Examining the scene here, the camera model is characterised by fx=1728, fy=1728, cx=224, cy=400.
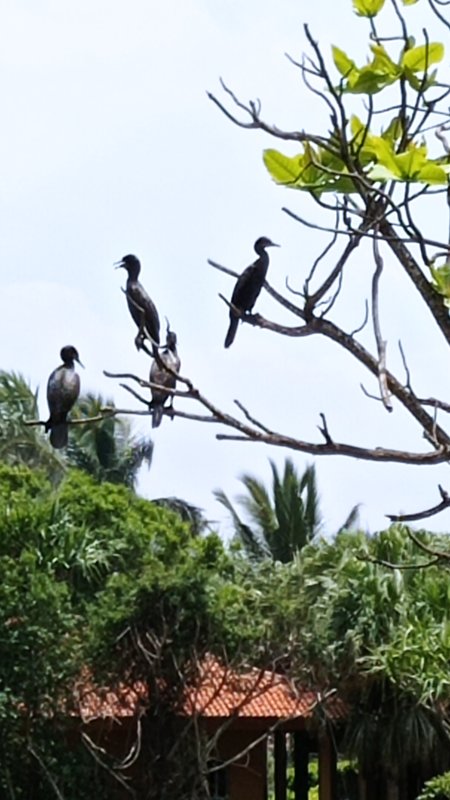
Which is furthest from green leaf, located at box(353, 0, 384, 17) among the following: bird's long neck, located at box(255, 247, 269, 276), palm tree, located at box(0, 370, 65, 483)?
palm tree, located at box(0, 370, 65, 483)

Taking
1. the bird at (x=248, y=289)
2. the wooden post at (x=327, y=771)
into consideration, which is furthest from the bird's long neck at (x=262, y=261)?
the wooden post at (x=327, y=771)

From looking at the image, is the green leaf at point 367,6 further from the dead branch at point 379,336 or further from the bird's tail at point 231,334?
the bird's tail at point 231,334

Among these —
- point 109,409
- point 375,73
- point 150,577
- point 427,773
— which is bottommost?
point 109,409

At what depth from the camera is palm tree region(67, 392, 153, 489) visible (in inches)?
A: 1006

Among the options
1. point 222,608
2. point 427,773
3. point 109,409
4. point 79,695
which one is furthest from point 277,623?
point 109,409

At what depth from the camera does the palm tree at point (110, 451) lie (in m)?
25.5

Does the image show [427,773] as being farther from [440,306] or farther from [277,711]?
[440,306]

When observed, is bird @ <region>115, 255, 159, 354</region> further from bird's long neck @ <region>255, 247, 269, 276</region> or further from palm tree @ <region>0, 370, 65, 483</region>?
palm tree @ <region>0, 370, 65, 483</region>

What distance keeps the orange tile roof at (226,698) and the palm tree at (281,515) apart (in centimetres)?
666

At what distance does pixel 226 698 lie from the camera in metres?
16.6

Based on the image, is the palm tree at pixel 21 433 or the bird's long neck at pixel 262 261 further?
the palm tree at pixel 21 433

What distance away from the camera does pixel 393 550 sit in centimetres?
1681

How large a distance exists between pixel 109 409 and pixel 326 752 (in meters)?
16.8

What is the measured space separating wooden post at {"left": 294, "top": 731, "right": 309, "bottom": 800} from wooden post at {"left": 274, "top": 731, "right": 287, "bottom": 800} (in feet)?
1.71
